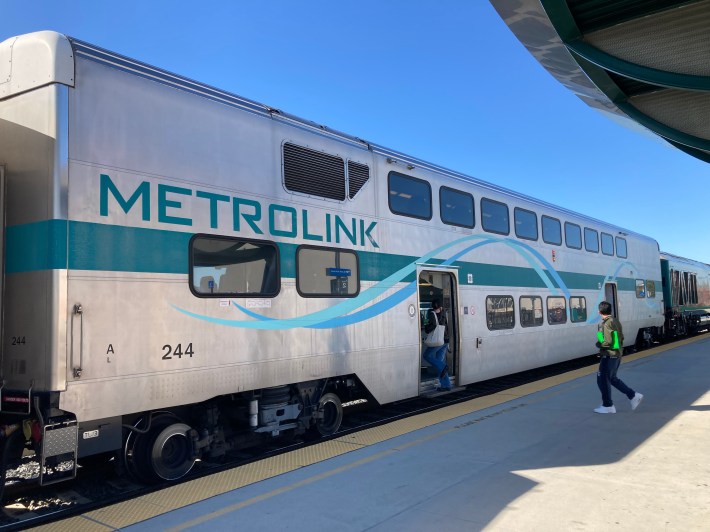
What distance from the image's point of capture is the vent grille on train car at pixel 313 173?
6.22 metres

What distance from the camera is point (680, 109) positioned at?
328 inches

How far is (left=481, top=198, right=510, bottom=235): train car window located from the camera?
9.98m

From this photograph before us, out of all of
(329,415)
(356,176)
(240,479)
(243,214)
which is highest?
(356,176)

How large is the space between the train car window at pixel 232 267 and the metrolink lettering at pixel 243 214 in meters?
0.17

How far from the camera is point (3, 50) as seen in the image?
4762mm

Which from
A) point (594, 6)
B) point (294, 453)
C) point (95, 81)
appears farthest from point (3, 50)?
point (594, 6)

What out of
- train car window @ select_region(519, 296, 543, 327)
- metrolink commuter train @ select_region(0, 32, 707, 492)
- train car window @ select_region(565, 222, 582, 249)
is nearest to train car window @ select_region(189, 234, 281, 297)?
metrolink commuter train @ select_region(0, 32, 707, 492)

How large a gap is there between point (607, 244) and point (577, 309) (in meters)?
3.32

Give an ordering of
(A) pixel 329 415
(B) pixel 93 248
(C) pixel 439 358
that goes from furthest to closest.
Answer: (C) pixel 439 358 < (A) pixel 329 415 < (B) pixel 93 248

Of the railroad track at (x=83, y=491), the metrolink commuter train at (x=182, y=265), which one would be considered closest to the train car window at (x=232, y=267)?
the metrolink commuter train at (x=182, y=265)

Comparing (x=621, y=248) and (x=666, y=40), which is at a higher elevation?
(x=666, y=40)

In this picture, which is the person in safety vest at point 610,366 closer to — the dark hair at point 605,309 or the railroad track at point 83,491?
the dark hair at point 605,309

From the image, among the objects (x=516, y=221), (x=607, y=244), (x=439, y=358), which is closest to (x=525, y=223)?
(x=516, y=221)

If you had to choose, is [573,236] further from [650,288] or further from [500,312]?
[650,288]
